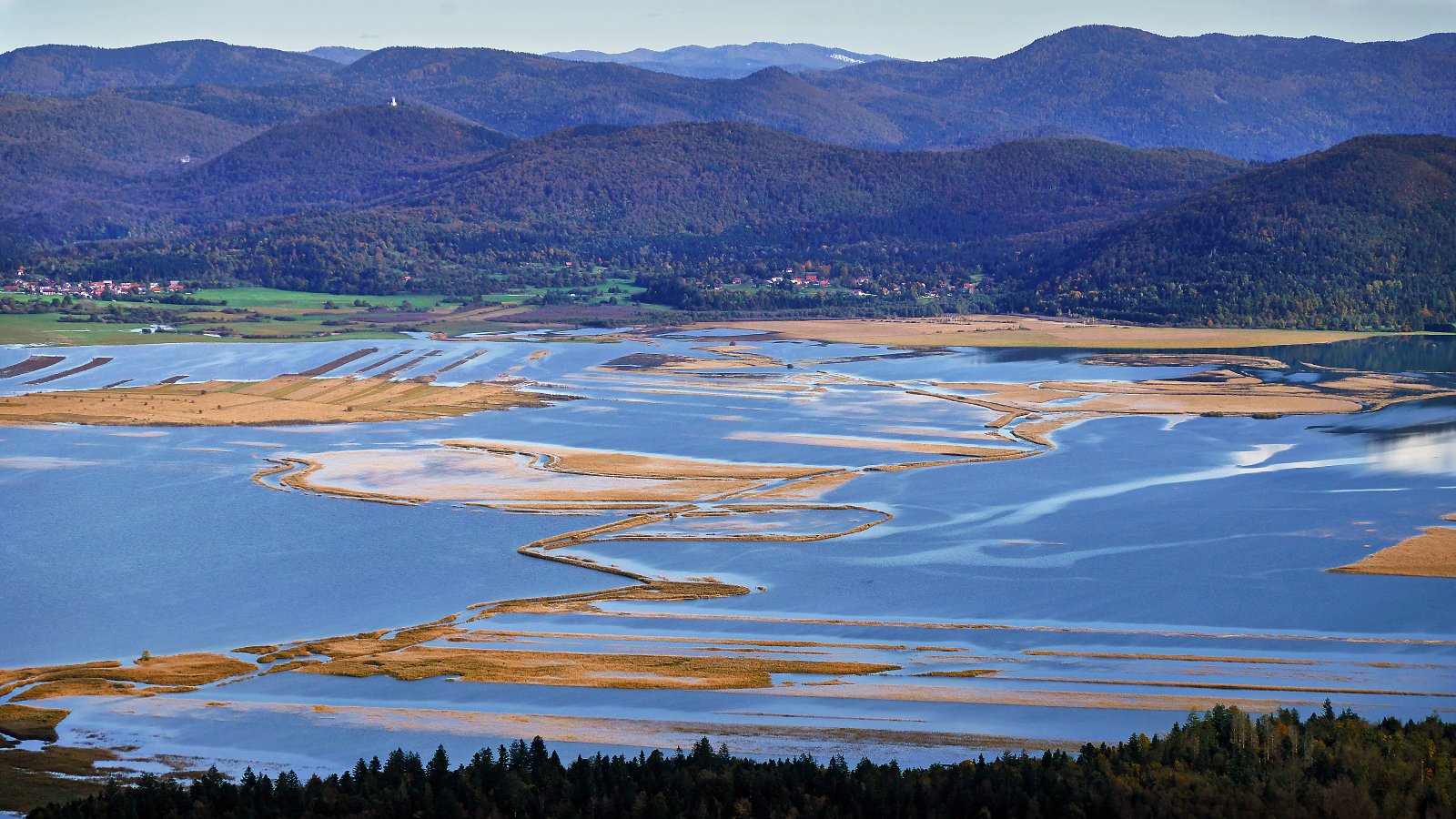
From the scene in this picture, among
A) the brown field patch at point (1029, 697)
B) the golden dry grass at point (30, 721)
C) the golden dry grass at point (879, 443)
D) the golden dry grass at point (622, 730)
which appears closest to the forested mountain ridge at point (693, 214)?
the golden dry grass at point (879, 443)

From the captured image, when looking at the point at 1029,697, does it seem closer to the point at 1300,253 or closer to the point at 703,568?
the point at 703,568

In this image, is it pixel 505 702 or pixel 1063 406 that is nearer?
pixel 505 702

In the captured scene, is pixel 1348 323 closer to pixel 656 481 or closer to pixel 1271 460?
pixel 1271 460

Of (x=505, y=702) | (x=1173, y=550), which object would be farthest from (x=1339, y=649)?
(x=505, y=702)

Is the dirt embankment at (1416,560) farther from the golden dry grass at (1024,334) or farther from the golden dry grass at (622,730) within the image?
the golden dry grass at (1024,334)

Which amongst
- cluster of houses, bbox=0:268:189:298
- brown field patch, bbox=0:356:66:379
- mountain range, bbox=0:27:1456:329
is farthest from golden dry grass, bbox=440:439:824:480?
cluster of houses, bbox=0:268:189:298

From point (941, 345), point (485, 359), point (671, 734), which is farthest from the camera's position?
point (941, 345)
